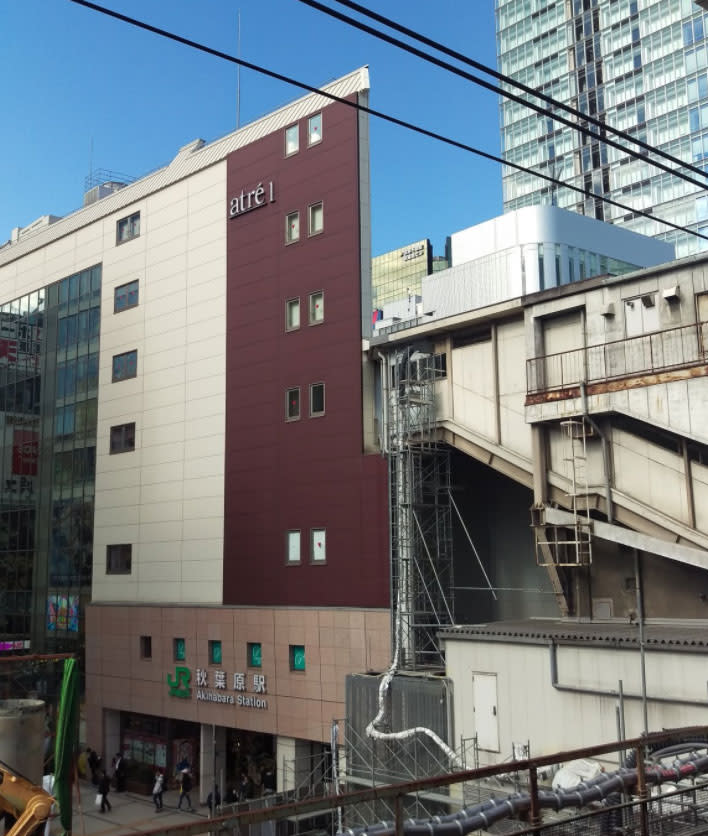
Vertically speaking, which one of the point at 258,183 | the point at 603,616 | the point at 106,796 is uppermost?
the point at 258,183

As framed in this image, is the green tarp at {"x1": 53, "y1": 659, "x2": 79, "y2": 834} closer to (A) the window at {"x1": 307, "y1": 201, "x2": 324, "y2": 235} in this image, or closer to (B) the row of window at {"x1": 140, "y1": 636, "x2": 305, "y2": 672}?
(B) the row of window at {"x1": 140, "y1": 636, "x2": 305, "y2": 672}

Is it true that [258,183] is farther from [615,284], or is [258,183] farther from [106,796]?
[106,796]

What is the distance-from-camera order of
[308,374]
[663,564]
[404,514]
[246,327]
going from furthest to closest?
[246,327] → [308,374] → [404,514] → [663,564]

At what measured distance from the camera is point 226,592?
42.0 metres

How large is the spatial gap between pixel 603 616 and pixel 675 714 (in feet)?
23.3

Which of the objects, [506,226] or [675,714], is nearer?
[675,714]

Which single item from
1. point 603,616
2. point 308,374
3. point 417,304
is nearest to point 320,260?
point 308,374

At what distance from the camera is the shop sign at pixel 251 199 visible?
42.6 metres

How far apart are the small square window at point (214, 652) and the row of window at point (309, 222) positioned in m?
18.5

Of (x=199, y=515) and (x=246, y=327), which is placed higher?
(x=246, y=327)

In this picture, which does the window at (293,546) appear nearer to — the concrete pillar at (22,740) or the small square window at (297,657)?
the small square window at (297,657)

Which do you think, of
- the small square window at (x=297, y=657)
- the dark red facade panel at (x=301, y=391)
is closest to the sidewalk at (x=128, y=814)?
→ the small square window at (x=297, y=657)

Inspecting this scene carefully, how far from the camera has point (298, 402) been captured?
39.9 meters

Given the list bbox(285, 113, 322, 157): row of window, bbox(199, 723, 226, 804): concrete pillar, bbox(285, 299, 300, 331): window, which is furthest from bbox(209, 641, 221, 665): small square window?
bbox(285, 113, 322, 157): row of window
